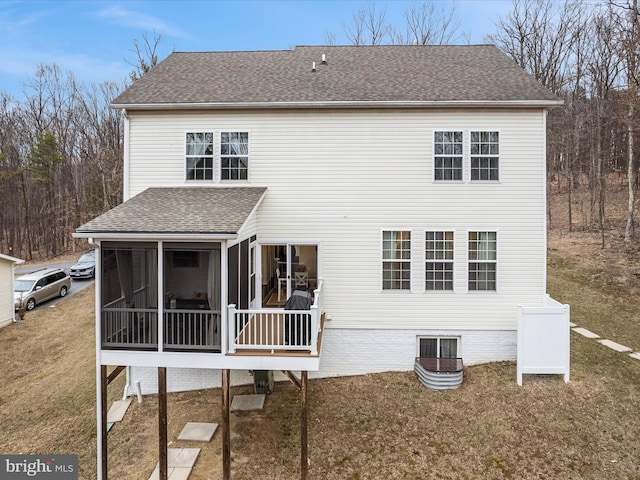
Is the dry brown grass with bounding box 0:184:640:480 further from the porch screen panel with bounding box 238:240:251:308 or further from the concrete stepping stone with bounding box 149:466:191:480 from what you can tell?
the porch screen panel with bounding box 238:240:251:308

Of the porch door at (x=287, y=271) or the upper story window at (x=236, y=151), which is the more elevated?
the upper story window at (x=236, y=151)

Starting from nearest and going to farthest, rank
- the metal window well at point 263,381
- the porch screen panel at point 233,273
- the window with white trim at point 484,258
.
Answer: the porch screen panel at point 233,273
the metal window well at point 263,381
the window with white trim at point 484,258

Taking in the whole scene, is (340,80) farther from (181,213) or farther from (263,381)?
(263,381)

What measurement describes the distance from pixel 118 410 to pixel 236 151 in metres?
7.46

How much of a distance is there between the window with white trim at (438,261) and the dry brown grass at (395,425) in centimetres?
249

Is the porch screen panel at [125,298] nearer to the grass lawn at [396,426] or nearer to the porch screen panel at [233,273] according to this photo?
the porch screen panel at [233,273]

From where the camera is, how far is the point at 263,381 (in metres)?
9.85

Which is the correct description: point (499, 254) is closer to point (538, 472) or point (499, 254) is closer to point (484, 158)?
point (484, 158)

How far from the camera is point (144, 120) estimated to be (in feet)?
34.3

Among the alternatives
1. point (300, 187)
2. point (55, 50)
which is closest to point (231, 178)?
point (300, 187)

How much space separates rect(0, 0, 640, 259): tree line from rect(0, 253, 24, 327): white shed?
37.7 ft

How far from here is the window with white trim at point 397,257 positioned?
33.9 ft

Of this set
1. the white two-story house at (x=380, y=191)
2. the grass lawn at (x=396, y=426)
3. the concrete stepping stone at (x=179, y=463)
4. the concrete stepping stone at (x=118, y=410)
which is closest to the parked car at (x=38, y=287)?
the grass lawn at (x=396, y=426)
